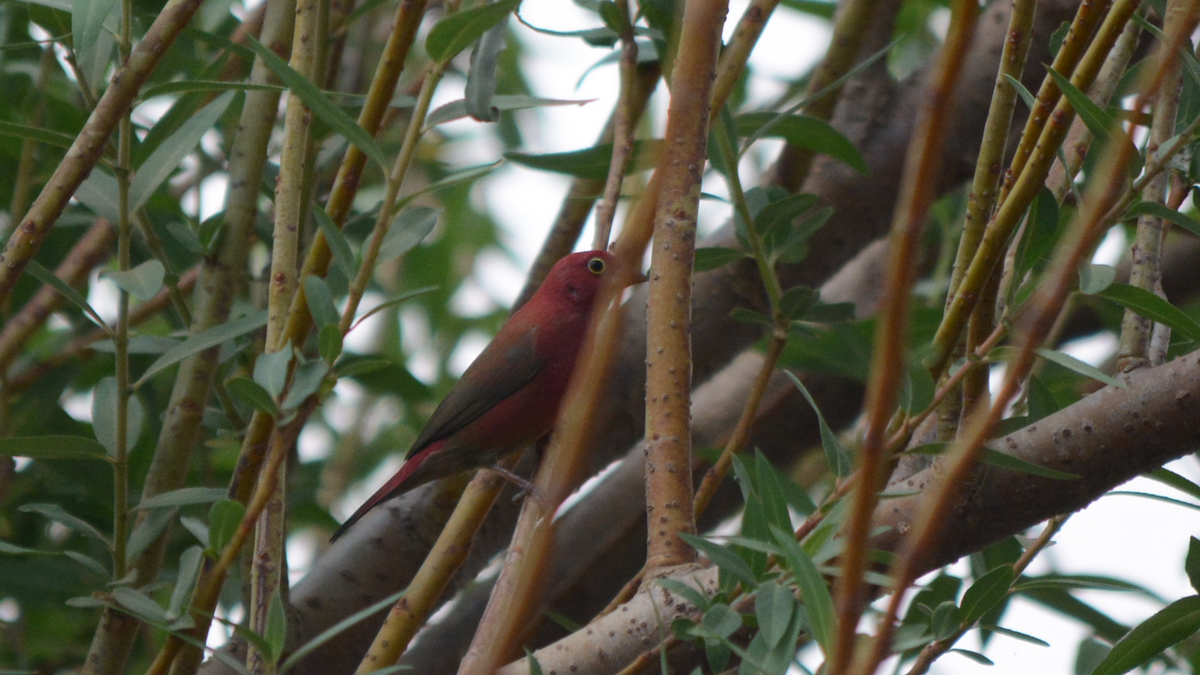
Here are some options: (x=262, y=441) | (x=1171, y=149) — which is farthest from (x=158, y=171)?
(x=1171, y=149)

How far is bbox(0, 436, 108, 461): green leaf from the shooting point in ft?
6.49

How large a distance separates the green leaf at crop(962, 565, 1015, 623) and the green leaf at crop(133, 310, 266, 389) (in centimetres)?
136

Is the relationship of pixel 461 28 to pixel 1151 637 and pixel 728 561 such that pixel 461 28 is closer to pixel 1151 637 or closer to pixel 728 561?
pixel 728 561

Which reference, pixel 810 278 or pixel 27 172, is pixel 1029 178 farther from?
pixel 27 172

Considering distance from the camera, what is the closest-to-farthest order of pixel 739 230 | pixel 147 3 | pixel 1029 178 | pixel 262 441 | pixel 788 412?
pixel 1029 178
pixel 262 441
pixel 739 230
pixel 147 3
pixel 788 412

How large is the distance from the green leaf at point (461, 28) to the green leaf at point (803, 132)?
2.09ft

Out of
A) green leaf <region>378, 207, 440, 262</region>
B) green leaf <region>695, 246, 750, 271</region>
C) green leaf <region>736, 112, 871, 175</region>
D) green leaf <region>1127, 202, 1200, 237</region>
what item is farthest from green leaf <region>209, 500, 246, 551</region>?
green leaf <region>1127, 202, 1200, 237</region>

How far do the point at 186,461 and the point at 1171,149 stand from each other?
2066 millimetres

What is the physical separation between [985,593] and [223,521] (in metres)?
1.22

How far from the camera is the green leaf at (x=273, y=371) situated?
176cm

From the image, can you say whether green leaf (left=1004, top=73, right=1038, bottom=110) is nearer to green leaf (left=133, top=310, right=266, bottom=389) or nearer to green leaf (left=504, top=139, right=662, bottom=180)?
green leaf (left=504, top=139, right=662, bottom=180)

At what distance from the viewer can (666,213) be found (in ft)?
5.89

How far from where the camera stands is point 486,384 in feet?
12.6

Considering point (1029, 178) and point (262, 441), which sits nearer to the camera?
point (1029, 178)
